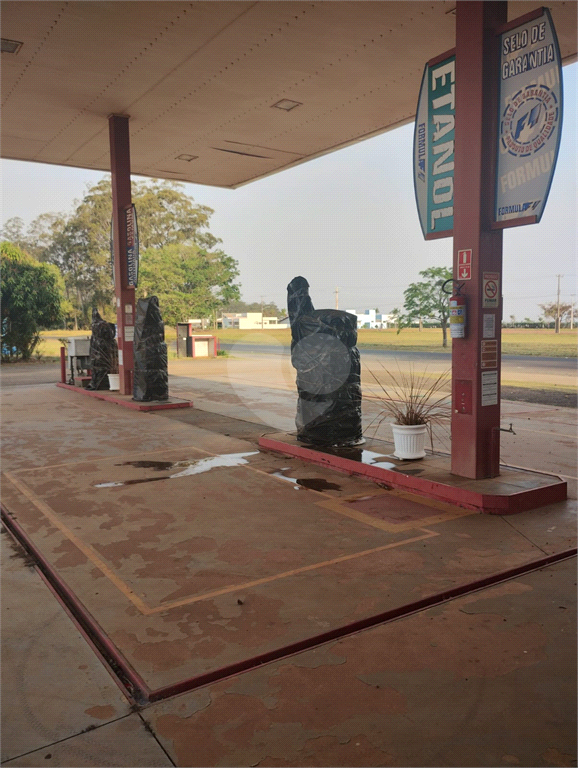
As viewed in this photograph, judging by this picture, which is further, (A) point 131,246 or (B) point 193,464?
(A) point 131,246

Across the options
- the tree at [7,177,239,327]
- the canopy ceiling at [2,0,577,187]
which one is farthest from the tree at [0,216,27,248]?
the canopy ceiling at [2,0,577,187]

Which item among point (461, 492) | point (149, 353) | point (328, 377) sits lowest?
point (461, 492)

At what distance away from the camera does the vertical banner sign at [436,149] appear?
19.2 ft

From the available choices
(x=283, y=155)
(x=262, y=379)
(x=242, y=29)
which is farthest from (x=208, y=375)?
(x=242, y=29)

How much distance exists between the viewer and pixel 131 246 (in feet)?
40.2

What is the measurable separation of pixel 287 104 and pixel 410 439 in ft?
22.0

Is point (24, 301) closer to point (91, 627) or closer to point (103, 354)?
point (103, 354)

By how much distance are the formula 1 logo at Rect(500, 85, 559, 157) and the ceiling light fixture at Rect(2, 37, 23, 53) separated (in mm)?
6280

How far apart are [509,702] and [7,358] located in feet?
83.8

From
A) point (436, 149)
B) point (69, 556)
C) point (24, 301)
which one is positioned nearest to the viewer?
point (69, 556)

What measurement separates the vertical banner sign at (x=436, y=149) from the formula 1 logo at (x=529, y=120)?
0.64 metres

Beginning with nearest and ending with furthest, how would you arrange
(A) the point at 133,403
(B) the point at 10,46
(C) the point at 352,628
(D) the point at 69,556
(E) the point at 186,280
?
(C) the point at 352,628 < (D) the point at 69,556 < (B) the point at 10,46 < (A) the point at 133,403 < (E) the point at 186,280

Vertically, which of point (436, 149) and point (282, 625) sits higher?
point (436, 149)

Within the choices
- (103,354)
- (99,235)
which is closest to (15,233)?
(99,235)
